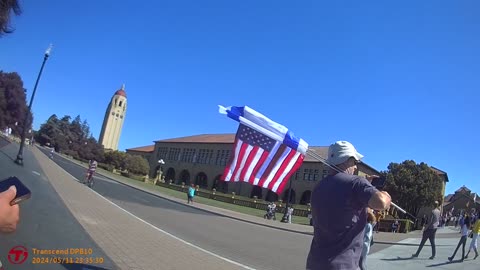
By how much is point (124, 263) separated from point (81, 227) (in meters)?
2.94

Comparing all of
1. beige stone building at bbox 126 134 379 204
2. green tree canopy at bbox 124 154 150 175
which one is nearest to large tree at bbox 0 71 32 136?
green tree canopy at bbox 124 154 150 175

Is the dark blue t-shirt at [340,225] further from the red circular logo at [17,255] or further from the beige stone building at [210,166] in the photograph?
the beige stone building at [210,166]

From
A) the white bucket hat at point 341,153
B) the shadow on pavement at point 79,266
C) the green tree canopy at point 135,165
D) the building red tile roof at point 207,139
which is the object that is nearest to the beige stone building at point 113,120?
the building red tile roof at point 207,139

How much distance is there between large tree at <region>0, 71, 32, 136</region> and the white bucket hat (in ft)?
274

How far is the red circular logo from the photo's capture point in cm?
567

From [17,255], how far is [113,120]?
136 metres

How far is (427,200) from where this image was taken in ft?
241

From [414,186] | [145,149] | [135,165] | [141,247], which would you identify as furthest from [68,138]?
[141,247]

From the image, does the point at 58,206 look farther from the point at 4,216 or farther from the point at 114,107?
the point at 114,107

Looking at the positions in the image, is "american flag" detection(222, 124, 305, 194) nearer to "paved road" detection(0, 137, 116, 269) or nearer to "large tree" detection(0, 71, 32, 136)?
"paved road" detection(0, 137, 116, 269)

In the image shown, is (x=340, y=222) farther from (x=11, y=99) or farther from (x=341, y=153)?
(x=11, y=99)

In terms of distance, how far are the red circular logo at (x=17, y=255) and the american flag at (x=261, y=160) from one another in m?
2.99

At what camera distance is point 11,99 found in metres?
81.6

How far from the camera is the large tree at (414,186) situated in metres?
73.3
